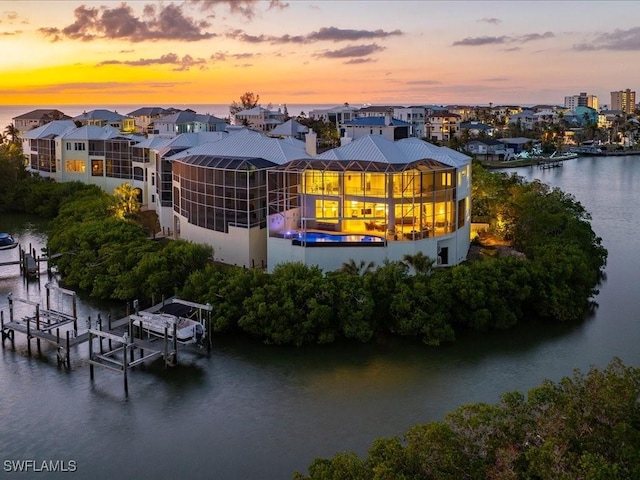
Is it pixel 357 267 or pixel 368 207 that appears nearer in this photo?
pixel 357 267

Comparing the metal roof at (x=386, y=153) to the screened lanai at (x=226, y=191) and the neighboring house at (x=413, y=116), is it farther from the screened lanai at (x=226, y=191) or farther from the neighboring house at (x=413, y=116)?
the neighboring house at (x=413, y=116)

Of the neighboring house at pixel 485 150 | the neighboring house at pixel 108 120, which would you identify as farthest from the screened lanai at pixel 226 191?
the neighboring house at pixel 485 150

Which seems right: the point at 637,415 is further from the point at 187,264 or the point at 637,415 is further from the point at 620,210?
the point at 620,210

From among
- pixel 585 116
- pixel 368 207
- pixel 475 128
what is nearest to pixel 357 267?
pixel 368 207

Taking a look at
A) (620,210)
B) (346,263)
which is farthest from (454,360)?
(620,210)

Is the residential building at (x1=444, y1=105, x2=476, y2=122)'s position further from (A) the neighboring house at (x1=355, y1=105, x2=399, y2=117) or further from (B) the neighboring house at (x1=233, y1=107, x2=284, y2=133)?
(B) the neighboring house at (x1=233, y1=107, x2=284, y2=133)

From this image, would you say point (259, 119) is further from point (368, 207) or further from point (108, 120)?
point (368, 207)
